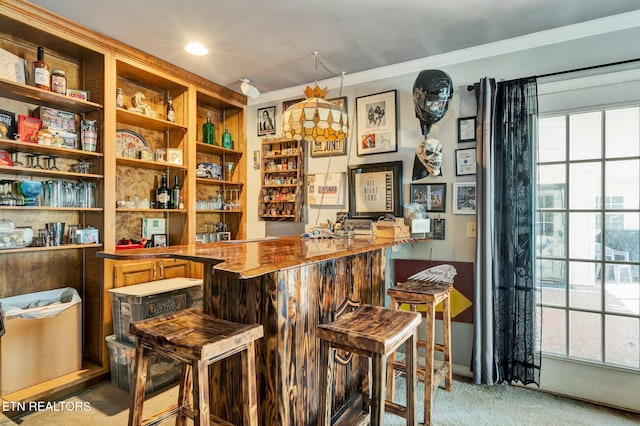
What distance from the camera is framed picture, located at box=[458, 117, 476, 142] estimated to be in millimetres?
2684

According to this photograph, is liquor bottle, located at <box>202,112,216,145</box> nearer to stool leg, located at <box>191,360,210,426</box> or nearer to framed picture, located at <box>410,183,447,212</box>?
framed picture, located at <box>410,183,447,212</box>

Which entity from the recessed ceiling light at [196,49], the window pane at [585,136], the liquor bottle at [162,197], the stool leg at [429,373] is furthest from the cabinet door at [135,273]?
the window pane at [585,136]

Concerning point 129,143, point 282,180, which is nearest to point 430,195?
point 282,180

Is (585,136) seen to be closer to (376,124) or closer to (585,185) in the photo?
(585,185)

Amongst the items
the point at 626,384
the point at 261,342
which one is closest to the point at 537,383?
the point at 626,384

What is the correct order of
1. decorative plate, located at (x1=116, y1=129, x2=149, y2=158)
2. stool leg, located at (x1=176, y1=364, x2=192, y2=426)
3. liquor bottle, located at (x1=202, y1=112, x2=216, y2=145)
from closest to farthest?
stool leg, located at (x1=176, y1=364, x2=192, y2=426) → decorative plate, located at (x1=116, y1=129, x2=149, y2=158) → liquor bottle, located at (x1=202, y1=112, x2=216, y2=145)

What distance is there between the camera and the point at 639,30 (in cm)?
223

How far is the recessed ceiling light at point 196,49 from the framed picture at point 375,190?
1.54 m

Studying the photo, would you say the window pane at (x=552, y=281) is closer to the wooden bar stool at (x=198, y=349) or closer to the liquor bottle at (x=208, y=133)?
the wooden bar stool at (x=198, y=349)

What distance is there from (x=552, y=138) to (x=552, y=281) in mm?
1007

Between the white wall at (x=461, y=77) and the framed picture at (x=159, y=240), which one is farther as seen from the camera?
the framed picture at (x=159, y=240)

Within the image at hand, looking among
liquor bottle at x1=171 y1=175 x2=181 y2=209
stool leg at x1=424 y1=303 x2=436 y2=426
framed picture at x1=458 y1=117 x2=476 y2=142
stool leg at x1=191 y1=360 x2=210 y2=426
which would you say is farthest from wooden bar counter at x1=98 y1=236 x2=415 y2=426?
liquor bottle at x1=171 y1=175 x2=181 y2=209

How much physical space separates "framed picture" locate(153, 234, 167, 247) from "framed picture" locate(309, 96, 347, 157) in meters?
1.60

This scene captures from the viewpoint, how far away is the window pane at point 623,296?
225 cm
